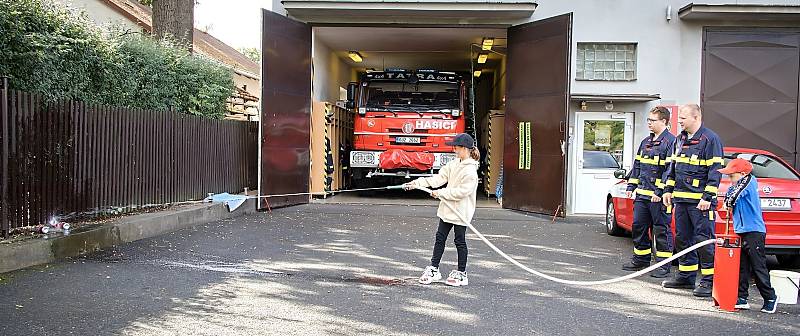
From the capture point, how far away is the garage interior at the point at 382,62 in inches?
688

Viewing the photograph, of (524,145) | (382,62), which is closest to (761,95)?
(524,145)

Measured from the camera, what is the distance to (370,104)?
17.7 m

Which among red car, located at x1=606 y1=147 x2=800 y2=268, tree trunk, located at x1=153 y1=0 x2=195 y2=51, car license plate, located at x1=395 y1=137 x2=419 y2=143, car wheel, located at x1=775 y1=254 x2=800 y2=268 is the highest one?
tree trunk, located at x1=153 y1=0 x2=195 y2=51

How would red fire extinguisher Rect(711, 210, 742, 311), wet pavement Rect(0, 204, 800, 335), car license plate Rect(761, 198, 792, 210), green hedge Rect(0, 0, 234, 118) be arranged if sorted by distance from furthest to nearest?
green hedge Rect(0, 0, 234, 118) < car license plate Rect(761, 198, 792, 210) < red fire extinguisher Rect(711, 210, 742, 311) < wet pavement Rect(0, 204, 800, 335)

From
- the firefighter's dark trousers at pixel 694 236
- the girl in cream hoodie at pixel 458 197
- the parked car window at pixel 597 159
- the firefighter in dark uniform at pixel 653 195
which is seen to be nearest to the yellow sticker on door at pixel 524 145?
the parked car window at pixel 597 159

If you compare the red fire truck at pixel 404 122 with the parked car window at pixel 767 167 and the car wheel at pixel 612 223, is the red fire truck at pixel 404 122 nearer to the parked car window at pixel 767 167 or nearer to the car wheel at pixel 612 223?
the car wheel at pixel 612 223

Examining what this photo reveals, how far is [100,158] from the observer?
1055 cm

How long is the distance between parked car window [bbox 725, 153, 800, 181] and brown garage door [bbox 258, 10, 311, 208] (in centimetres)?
881

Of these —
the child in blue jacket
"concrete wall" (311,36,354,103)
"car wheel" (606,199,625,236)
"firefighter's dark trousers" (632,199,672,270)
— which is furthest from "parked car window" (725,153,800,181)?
"concrete wall" (311,36,354,103)

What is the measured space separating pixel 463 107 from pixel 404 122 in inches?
60.5

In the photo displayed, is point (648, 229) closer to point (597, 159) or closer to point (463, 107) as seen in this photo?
point (597, 159)

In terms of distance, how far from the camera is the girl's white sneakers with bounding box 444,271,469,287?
24.9ft

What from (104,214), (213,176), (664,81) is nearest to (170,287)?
(104,214)

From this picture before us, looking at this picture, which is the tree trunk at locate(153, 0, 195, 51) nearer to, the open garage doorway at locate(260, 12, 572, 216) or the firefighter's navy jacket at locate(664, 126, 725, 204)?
the open garage doorway at locate(260, 12, 572, 216)
